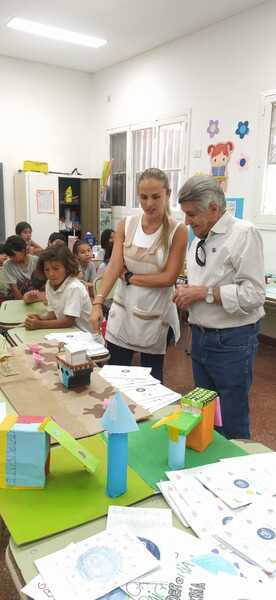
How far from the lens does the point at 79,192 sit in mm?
6699

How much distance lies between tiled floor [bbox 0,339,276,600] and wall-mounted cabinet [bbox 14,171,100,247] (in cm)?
300

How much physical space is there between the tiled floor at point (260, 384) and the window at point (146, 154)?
6.06 ft

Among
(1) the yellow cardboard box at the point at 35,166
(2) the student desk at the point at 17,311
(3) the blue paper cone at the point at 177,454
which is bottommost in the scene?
(2) the student desk at the point at 17,311

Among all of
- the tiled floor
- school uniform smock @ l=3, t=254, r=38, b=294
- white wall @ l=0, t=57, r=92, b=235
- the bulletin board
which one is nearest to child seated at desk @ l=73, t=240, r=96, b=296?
school uniform smock @ l=3, t=254, r=38, b=294

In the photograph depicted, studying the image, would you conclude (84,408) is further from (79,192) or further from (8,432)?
(79,192)

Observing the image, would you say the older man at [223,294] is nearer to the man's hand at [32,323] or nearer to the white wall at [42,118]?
the man's hand at [32,323]

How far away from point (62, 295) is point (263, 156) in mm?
2730

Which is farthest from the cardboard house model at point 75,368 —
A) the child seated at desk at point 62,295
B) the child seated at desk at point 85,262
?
the child seated at desk at point 85,262

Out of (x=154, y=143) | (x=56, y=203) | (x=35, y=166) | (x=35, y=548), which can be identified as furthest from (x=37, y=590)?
(x=35, y=166)

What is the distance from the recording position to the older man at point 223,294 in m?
1.48

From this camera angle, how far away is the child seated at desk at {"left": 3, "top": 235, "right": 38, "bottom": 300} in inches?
143

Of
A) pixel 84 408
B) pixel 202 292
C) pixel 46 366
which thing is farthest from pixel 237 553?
pixel 46 366

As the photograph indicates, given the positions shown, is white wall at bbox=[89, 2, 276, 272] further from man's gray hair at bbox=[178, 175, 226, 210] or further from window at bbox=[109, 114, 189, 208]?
man's gray hair at bbox=[178, 175, 226, 210]

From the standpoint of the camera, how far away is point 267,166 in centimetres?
418
